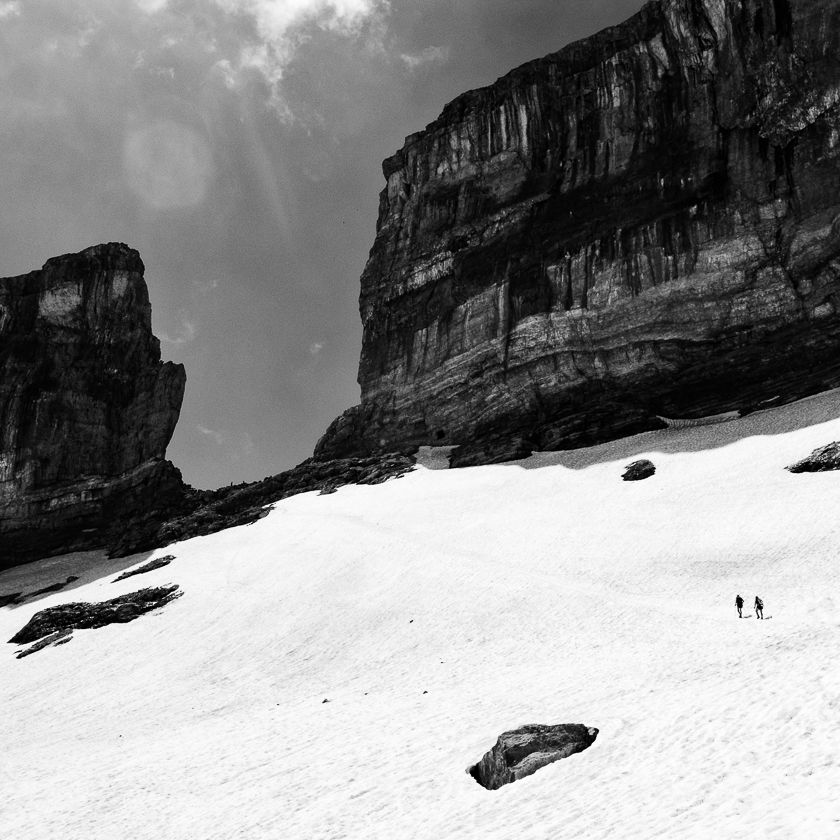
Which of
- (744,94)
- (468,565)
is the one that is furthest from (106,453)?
(744,94)

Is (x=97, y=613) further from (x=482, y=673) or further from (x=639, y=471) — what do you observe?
(x=639, y=471)

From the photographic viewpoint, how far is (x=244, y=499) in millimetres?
72938

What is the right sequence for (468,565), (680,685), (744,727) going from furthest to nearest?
(468,565) → (680,685) → (744,727)

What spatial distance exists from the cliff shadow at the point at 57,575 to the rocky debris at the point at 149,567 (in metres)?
2.22

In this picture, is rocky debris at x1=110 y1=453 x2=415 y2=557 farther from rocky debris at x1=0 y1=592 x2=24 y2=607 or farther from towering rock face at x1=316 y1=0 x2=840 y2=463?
rocky debris at x1=0 y1=592 x2=24 y2=607

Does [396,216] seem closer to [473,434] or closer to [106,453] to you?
[473,434]

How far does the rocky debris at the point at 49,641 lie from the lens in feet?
126

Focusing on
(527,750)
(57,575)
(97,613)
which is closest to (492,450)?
(97,613)

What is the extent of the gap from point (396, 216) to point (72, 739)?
7318 centimetres

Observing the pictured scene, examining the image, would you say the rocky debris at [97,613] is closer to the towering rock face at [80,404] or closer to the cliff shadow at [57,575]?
the cliff shadow at [57,575]

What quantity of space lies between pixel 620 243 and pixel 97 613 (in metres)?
52.0

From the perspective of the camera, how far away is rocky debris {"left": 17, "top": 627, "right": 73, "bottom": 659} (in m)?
38.5

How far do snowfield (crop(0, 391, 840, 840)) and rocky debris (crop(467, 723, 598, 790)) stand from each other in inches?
13.4

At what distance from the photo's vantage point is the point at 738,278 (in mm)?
58125
